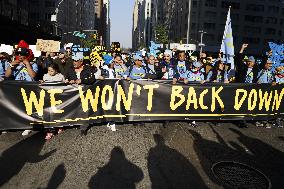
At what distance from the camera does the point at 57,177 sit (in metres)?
5.61

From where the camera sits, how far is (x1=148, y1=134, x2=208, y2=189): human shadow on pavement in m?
5.48

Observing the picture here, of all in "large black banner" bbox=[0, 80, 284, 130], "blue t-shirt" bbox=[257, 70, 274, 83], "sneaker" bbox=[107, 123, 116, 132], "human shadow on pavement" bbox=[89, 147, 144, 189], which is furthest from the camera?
"blue t-shirt" bbox=[257, 70, 274, 83]

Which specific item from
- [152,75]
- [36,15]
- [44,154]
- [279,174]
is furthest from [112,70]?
[36,15]

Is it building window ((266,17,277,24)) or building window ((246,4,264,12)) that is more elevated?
building window ((246,4,264,12))

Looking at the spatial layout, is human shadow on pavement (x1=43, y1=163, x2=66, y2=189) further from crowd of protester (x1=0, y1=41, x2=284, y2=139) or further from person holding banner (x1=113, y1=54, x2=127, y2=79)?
person holding banner (x1=113, y1=54, x2=127, y2=79)

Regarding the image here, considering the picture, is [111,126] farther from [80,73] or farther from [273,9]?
[273,9]

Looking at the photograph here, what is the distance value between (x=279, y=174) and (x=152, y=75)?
460cm

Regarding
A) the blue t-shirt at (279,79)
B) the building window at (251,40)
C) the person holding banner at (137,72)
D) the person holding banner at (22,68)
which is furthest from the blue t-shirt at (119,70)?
the building window at (251,40)

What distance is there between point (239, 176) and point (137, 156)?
210cm

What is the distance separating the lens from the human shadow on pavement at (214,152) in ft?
21.5

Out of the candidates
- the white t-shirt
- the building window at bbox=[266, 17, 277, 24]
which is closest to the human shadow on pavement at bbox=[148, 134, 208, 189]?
the white t-shirt

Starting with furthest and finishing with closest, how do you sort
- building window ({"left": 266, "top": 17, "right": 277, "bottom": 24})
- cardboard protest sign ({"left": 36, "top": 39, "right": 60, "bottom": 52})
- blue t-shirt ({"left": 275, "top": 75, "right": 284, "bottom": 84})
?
building window ({"left": 266, "top": 17, "right": 277, "bottom": 24})
cardboard protest sign ({"left": 36, "top": 39, "right": 60, "bottom": 52})
blue t-shirt ({"left": 275, "top": 75, "right": 284, "bottom": 84})

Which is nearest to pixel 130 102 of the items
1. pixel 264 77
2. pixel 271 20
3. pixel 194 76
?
pixel 194 76

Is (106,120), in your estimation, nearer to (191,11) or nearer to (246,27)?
(191,11)
